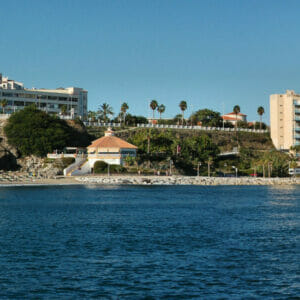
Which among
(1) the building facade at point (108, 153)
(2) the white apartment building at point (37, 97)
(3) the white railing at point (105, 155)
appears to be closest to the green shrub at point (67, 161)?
(1) the building facade at point (108, 153)

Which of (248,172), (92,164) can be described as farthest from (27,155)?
(248,172)

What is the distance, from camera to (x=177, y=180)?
118875 millimetres

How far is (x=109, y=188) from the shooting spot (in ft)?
340

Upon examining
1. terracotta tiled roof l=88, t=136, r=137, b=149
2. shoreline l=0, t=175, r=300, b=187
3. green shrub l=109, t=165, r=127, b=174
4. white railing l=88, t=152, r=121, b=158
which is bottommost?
shoreline l=0, t=175, r=300, b=187

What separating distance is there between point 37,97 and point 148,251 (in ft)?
463

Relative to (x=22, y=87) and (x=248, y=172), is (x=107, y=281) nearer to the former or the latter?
(x=248, y=172)

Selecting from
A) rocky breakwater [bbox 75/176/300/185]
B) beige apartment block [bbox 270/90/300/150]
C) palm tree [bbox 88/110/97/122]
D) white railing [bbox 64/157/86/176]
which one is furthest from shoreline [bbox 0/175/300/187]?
palm tree [bbox 88/110/97/122]

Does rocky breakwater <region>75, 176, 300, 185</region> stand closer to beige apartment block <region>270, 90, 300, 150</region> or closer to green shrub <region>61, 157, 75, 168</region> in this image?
green shrub <region>61, 157, 75, 168</region>

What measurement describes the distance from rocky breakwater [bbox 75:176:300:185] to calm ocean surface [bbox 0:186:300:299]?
4193 centimetres

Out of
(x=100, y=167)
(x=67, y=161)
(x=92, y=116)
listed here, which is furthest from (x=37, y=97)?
(x=100, y=167)

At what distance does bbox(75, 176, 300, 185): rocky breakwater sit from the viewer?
114812 millimetres

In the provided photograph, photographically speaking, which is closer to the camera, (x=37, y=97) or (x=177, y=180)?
(x=177, y=180)

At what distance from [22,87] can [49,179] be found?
76.6 m

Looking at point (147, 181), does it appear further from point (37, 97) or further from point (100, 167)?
point (37, 97)
